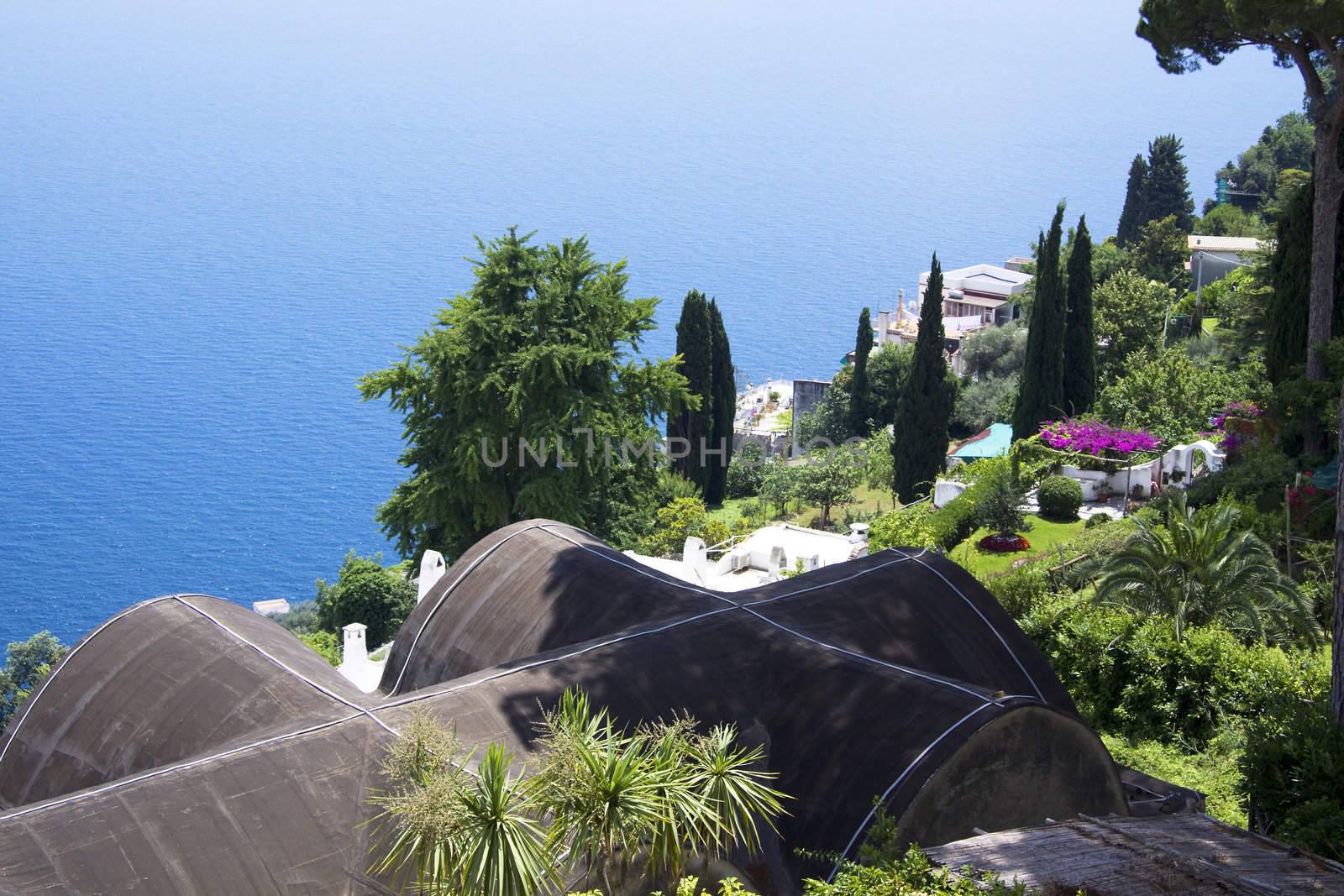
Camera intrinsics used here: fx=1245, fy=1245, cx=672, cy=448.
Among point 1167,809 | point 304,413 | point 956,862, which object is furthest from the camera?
point 304,413

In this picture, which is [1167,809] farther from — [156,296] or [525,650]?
[156,296]

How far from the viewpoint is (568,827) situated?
7992 millimetres

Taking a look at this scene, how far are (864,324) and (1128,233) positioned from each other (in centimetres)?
2698

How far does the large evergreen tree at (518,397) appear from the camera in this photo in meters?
28.8

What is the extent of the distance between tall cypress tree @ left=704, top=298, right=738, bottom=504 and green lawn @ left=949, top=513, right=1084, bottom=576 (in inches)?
886

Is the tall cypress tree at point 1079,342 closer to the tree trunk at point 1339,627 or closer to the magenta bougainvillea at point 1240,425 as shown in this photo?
the magenta bougainvillea at point 1240,425

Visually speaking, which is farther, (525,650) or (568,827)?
(525,650)

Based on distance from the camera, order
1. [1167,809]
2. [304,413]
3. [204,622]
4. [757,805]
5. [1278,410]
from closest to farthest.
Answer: [757,805] → [1167,809] → [204,622] → [1278,410] → [304,413]

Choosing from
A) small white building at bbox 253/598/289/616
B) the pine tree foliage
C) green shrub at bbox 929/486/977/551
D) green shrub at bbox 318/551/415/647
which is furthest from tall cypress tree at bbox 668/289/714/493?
the pine tree foliage

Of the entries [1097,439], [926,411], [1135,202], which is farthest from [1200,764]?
[1135,202]

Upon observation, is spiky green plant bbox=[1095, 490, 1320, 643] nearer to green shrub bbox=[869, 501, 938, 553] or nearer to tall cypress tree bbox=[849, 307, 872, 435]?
green shrub bbox=[869, 501, 938, 553]

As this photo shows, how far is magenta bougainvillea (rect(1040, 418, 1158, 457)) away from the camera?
31781mm

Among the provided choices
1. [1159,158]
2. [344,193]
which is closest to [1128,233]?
[1159,158]

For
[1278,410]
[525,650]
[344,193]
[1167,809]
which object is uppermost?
[344,193]
